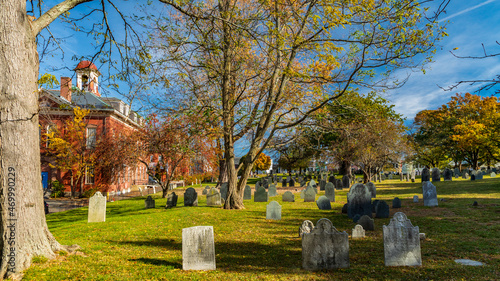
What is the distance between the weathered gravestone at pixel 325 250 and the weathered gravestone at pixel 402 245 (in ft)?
2.67

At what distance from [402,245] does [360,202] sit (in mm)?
5546

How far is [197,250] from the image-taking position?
5.51 metres

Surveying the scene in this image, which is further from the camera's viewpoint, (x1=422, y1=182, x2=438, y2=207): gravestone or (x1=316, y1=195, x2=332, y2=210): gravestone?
(x1=316, y1=195, x2=332, y2=210): gravestone

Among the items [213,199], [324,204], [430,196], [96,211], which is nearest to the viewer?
[96,211]

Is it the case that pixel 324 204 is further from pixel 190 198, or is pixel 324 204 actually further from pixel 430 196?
pixel 190 198

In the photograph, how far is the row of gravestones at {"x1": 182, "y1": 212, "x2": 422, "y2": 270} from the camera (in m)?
5.30

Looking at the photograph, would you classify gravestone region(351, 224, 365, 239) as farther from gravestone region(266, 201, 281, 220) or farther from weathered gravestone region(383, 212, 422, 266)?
gravestone region(266, 201, 281, 220)

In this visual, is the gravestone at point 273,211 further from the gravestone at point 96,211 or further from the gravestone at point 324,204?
the gravestone at point 96,211

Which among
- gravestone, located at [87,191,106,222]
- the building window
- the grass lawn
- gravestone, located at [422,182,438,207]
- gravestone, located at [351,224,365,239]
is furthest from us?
the building window

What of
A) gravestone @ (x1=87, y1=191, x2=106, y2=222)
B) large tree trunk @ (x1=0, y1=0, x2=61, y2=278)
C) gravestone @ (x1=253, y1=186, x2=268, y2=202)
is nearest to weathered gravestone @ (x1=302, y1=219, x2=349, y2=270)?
large tree trunk @ (x1=0, y1=0, x2=61, y2=278)

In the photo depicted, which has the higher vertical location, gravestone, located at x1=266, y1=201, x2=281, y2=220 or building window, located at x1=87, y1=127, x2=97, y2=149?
building window, located at x1=87, y1=127, x2=97, y2=149

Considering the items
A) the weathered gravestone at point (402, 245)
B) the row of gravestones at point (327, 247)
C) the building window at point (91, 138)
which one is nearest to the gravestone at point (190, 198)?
the row of gravestones at point (327, 247)

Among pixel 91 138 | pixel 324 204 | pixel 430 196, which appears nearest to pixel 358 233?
pixel 324 204

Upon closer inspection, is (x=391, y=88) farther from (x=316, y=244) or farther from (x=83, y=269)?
(x=83, y=269)
